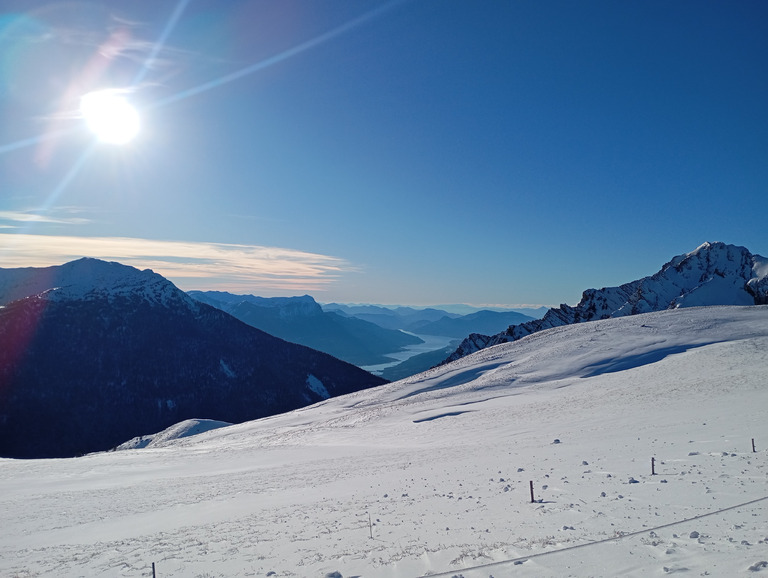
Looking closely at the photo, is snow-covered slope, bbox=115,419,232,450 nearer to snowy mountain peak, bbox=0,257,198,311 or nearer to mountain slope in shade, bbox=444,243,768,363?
mountain slope in shade, bbox=444,243,768,363

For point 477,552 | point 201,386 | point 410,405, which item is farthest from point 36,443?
point 477,552

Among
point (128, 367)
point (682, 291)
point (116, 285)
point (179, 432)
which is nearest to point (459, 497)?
point (179, 432)

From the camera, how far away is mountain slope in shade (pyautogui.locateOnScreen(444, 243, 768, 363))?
122 metres

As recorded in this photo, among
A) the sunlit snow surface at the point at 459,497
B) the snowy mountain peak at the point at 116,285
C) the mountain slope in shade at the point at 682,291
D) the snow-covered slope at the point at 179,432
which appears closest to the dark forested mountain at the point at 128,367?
the snowy mountain peak at the point at 116,285

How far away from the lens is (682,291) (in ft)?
427

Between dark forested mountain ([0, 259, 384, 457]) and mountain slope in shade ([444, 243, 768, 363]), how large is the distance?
2646 inches

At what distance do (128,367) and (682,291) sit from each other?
178 metres

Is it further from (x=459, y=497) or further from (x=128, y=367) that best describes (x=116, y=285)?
(x=459, y=497)

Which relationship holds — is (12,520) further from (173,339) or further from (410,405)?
(173,339)

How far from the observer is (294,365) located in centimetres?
16900

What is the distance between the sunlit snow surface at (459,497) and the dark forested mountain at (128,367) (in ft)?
391

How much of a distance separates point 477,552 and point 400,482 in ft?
25.3

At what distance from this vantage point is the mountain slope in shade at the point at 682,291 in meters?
122

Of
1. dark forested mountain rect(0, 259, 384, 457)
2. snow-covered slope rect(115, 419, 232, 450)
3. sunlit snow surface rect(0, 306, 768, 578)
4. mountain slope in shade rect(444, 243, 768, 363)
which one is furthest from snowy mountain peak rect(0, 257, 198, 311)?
sunlit snow surface rect(0, 306, 768, 578)
